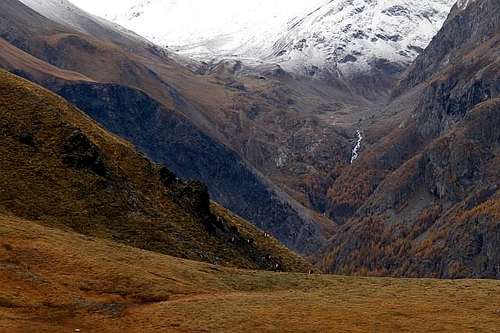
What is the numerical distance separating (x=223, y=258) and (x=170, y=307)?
46545 mm

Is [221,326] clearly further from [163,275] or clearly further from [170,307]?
[163,275]

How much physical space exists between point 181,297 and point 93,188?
3730 centimetres

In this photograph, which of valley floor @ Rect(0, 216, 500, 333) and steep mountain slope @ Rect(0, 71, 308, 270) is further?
steep mountain slope @ Rect(0, 71, 308, 270)

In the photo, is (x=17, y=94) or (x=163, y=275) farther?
(x=17, y=94)

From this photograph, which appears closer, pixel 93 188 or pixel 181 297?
pixel 181 297

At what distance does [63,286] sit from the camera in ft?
196

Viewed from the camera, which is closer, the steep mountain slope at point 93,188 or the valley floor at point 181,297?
the valley floor at point 181,297

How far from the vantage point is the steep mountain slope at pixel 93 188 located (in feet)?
288

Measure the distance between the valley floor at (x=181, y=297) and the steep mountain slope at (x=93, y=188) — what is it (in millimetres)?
10097

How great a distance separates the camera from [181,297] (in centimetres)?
6291

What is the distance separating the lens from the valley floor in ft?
Result: 178

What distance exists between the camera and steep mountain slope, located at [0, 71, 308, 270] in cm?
8788

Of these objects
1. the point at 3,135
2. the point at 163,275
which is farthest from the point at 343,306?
the point at 3,135

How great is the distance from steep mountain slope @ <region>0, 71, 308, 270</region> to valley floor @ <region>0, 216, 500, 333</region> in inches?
398
